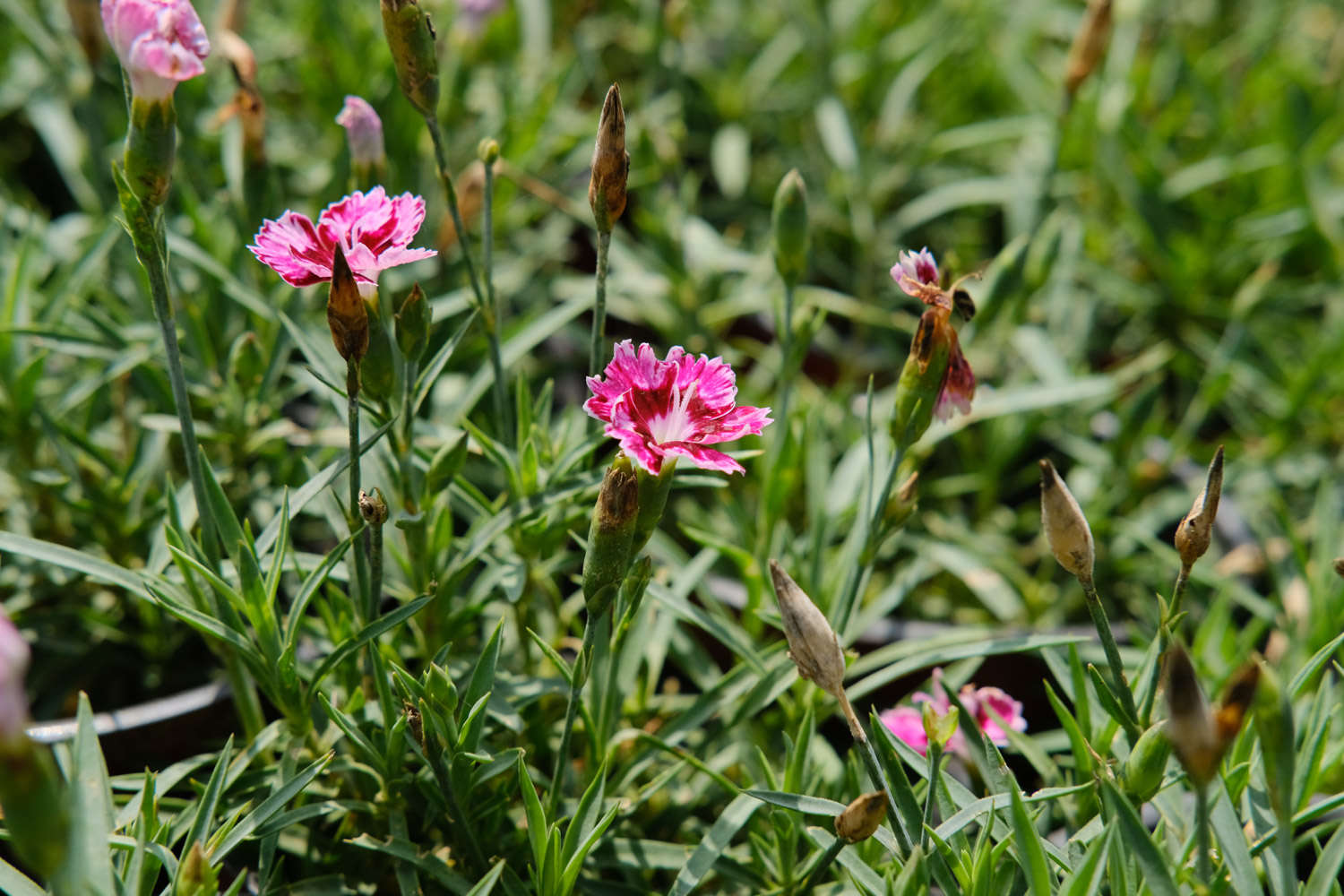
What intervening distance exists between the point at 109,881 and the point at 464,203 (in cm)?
90

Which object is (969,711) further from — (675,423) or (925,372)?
(675,423)

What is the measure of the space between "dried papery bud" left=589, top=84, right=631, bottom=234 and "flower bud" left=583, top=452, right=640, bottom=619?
9.2 inches

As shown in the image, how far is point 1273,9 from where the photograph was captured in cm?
231

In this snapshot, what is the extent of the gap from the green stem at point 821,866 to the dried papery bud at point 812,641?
10cm

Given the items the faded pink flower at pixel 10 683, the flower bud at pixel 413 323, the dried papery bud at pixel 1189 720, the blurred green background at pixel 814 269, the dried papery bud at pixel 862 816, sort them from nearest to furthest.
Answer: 1. the faded pink flower at pixel 10 683
2. the dried papery bud at pixel 1189 720
3. the dried papery bud at pixel 862 816
4. the flower bud at pixel 413 323
5. the blurred green background at pixel 814 269

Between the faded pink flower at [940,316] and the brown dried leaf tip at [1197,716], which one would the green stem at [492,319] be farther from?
the brown dried leaf tip at [1197,716]

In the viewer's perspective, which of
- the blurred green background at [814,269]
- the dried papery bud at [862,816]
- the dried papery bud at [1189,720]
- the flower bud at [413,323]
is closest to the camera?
the dried papery bud at [1189,720]

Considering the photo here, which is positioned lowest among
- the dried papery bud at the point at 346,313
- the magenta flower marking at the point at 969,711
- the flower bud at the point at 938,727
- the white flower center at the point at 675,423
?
the magenta flower marking at the point at 969,711

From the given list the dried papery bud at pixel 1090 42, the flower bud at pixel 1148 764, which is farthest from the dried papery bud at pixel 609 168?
the dried papery bud at pixel 1090 42

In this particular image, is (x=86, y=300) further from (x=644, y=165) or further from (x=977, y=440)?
(x=977, y=440)

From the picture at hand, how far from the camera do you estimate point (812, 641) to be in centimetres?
74

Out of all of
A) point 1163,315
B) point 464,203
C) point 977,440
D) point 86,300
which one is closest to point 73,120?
point 86,300

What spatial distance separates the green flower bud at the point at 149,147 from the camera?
29.7 inches

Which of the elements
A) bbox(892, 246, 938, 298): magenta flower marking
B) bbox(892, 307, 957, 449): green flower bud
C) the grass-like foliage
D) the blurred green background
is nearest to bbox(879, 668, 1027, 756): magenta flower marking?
the grass-like foliage
